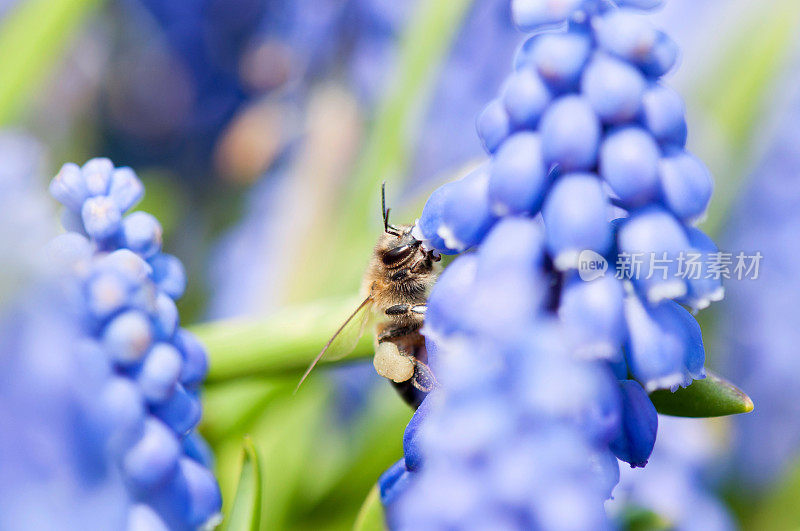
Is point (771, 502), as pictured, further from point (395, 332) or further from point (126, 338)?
point (126, 338)

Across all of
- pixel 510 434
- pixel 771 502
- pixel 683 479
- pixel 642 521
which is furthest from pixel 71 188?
pixel 771 502

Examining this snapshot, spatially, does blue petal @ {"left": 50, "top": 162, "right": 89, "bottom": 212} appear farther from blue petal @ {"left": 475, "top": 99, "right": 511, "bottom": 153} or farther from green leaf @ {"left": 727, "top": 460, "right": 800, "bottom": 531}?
green leaf @ {"left": 727, "top": 460, "right": 800, "bottom": 531}

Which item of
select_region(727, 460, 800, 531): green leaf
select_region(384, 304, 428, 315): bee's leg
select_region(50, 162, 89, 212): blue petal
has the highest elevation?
select_region(50, 162, 89, 212): blue petal

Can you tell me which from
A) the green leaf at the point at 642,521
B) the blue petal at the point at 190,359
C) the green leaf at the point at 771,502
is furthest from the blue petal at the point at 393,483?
the green leaf at the point at 771,502

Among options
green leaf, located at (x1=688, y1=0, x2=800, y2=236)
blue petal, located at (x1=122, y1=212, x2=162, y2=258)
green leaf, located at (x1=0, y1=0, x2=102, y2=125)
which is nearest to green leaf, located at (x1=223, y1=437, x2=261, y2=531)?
blue petal, located at (x1=122, y1=212, x2=162, y2=258)

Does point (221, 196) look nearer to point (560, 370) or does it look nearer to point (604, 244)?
point (604, 244)

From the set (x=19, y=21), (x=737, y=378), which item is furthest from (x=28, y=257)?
(x=737, y=378)

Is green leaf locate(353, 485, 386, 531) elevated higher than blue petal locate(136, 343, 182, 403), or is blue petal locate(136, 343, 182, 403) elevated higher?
blue petal locate(136, 343, 182, 403)
